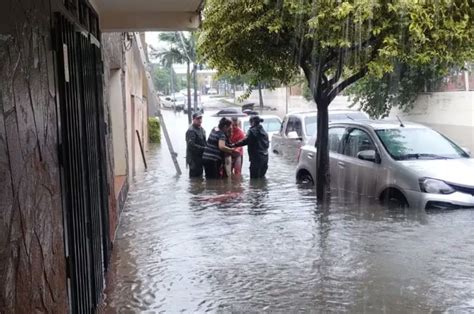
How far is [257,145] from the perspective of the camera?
43.6 ft

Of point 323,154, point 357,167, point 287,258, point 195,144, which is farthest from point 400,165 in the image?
point 195,144

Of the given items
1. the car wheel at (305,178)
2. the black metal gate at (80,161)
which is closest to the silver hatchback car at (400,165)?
the car wheel at (305,178)

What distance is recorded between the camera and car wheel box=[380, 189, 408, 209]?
30.2 ft

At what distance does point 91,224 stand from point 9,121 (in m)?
2.46

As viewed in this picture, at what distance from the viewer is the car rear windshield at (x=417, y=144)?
9495mm

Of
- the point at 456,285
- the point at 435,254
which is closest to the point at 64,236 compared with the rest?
the point at 456,285

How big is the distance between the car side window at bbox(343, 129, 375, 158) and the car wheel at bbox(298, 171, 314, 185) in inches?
67.3

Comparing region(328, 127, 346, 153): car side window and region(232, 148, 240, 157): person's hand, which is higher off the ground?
region(328, 127, 346, 153): car side window

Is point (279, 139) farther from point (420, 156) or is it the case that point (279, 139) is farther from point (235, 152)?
point (420, 156)

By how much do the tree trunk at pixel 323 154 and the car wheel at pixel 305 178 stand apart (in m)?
1.59

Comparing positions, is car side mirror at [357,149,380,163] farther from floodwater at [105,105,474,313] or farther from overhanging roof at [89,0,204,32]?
→ overhanging roof at [89,0,204,32]

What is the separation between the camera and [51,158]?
340 cm

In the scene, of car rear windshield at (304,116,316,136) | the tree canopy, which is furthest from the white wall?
car rear windshield at (304,116,316,136)

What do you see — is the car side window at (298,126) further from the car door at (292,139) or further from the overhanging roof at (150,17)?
the overhanging roof at (150,17)
